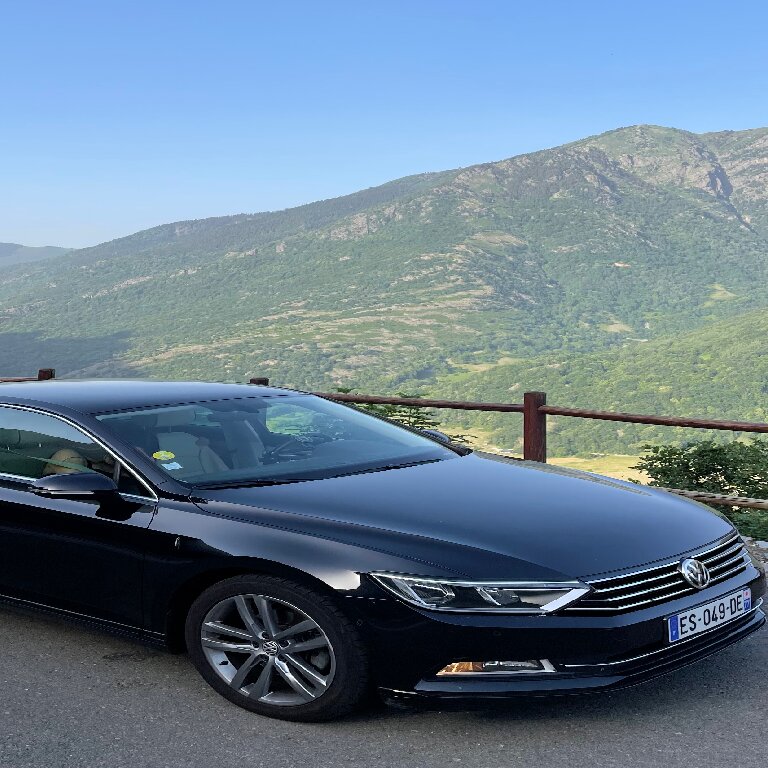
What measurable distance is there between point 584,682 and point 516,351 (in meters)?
150

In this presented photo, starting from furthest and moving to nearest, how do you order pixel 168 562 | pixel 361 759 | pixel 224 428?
pixel 224 428 → pixel 168 562 → pixel 361 759

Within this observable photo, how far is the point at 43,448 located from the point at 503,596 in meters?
2.21

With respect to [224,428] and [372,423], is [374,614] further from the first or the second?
[372,423]

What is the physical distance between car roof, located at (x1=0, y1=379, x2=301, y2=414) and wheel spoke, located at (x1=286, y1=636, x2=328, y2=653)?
4.75ft

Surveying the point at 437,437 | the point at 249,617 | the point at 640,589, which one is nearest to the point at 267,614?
the point at 249,617

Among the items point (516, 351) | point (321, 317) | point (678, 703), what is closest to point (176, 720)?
point (678, 703)

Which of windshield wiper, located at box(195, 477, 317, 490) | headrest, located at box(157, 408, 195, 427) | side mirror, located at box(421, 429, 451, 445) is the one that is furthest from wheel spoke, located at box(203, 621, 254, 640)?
side mirror, located at box(421, 429, 451, 445)

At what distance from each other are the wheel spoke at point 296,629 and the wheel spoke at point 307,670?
7 centimetres

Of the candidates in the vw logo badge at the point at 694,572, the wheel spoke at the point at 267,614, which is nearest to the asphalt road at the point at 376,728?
the wheel spoke at the point at 267,614

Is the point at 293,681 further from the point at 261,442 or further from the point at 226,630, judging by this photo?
the point at 261,442

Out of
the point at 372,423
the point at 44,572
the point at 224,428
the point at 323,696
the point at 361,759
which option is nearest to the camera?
the point at 361,759

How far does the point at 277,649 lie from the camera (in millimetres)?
3896

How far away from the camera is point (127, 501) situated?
4.25m

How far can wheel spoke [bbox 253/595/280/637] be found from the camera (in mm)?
3893
